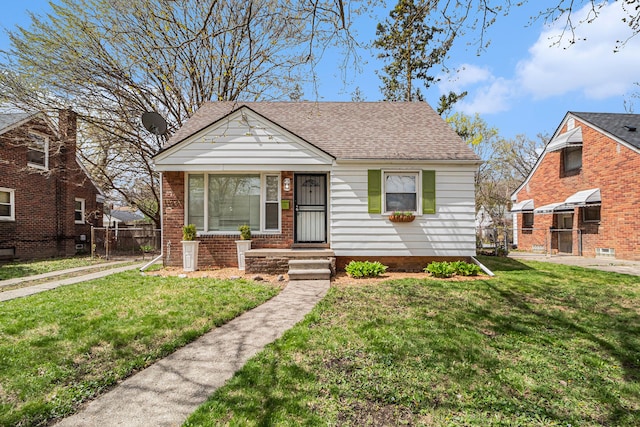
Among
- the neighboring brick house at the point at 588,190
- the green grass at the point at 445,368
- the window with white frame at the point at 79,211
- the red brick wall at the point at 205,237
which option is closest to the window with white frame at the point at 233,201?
the red brick wall at the point at 205,237

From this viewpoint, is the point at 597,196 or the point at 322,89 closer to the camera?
the point at 322,89

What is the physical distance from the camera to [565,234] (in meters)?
15.0

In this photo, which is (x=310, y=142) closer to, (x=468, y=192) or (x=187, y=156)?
(x=187, y=156)

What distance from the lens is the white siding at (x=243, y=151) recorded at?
858 cm

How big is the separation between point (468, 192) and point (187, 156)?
8.19m

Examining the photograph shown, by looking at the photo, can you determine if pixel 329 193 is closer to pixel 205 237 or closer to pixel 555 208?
pixel 205 237

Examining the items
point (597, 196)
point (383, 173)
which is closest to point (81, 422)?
point (383, 173)

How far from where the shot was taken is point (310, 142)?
29.3 feet

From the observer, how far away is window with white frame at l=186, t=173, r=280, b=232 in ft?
29.6

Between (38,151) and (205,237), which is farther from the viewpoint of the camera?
(38,151)

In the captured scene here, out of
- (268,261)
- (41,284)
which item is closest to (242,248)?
(268,261)

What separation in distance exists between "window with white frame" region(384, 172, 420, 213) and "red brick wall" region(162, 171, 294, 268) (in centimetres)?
289

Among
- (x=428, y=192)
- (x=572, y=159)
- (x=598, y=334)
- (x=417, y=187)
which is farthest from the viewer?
(x=572, y=159)

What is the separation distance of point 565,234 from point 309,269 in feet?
47.1
